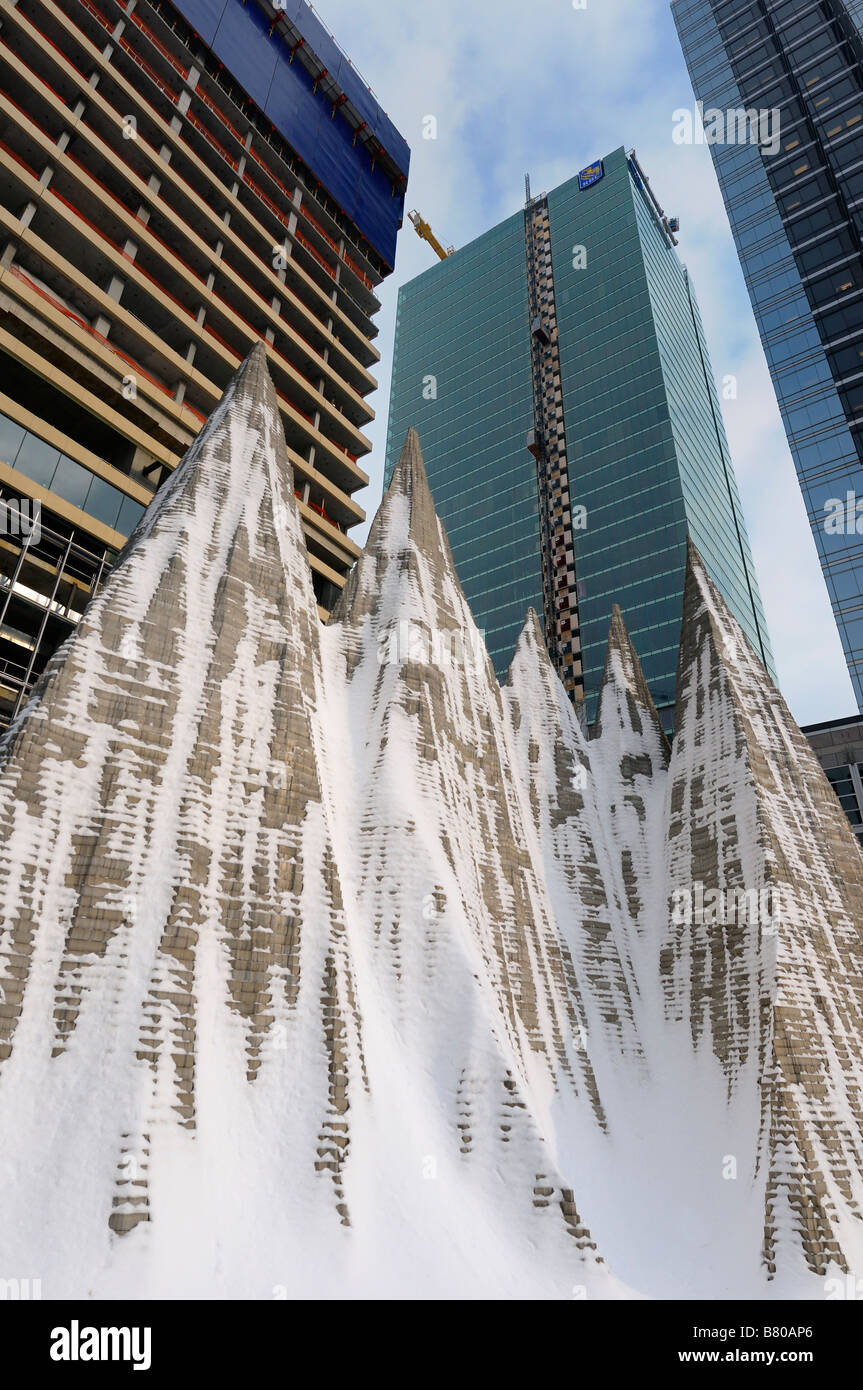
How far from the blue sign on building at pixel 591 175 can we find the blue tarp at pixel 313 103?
1637 inches

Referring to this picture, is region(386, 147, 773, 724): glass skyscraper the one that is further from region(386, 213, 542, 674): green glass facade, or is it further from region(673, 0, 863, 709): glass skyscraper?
region(673, 0, 863, 709): glass skyscraper

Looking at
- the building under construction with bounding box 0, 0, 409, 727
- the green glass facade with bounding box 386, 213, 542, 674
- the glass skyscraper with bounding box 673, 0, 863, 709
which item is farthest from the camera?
the green glass facade with bounding box 386, 213, 542, 674

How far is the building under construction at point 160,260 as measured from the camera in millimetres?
26766

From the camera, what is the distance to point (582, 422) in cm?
7569

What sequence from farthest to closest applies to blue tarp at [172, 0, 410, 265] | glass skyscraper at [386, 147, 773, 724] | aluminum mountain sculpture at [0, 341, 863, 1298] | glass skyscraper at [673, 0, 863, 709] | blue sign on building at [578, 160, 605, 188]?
blue sign on building at [578, 160, 605, 188]
glass skyscraper at [386, 147, 773, 724]
glass skyscraper at [673, 0, 863, 709]
blue tarp at [172, 0, 410, 265]
aluminum mountain sculpture at [0, 341, 863, 1298]

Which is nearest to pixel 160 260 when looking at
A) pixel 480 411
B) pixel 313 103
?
pixel 313 103

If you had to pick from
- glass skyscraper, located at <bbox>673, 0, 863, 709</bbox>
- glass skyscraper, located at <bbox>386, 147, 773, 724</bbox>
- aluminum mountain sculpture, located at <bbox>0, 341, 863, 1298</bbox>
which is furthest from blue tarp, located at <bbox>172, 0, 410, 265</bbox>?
aluminum mountain sculpture, located at <bbox>0, 341, 863, 1298</bbox>

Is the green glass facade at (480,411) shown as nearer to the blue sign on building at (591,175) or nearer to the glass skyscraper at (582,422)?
the glass skyscraper at (582,422)

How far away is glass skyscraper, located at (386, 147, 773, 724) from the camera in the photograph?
65312mm

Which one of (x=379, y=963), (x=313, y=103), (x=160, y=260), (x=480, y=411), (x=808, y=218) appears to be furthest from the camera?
(x=480, y=411)

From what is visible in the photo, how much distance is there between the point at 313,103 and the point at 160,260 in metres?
24.7

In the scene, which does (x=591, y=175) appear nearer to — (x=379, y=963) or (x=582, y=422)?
(x=582, y=422)

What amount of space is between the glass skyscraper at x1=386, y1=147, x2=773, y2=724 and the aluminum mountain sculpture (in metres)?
35.7
